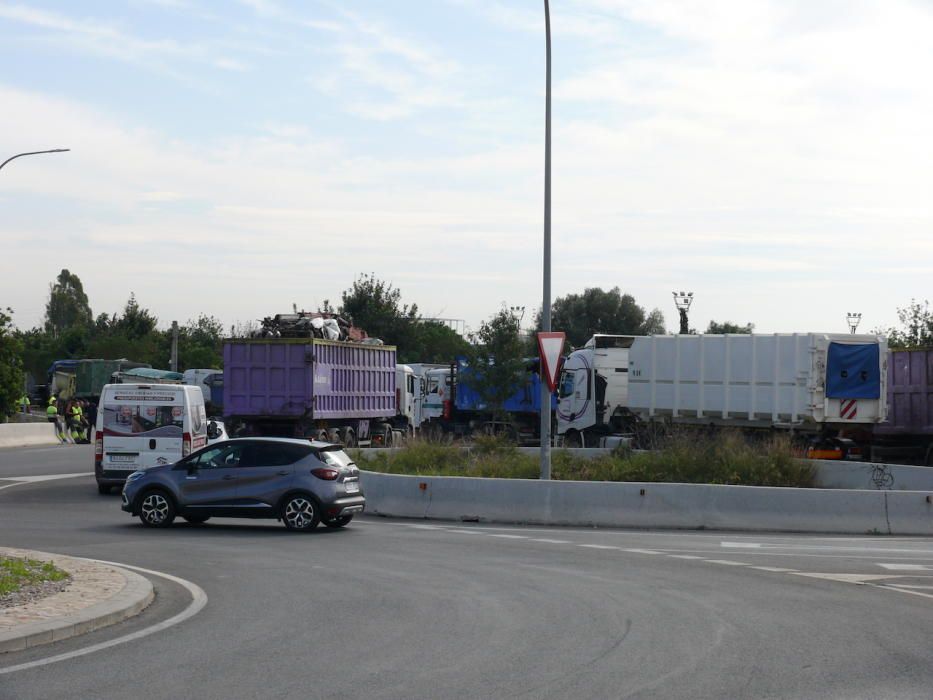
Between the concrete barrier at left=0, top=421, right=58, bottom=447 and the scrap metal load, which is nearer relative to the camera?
the scrap metal load

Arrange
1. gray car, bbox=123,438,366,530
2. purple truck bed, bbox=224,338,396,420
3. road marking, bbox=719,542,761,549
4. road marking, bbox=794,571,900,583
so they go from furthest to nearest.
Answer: purple truck bed, bbox=224,338,396,420, gray car, bbox=123,438,366,530, road marking, bbox=719,542,761,549, road marking, bbox=794,571,900,583

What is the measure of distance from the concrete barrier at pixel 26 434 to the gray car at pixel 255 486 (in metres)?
29.0

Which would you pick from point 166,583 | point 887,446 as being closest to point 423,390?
point 887,446

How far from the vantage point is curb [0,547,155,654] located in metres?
9.43

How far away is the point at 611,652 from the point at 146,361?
296 ft

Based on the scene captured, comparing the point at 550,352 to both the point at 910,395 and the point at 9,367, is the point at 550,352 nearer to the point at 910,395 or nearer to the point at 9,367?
the point at 910,395

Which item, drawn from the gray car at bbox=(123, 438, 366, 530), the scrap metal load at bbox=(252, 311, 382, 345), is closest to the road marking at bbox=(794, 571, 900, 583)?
the gray car at bbox=(123, 438, 366, 530)

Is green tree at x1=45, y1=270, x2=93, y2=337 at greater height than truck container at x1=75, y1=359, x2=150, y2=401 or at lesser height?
greater

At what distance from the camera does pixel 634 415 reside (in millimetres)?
36031

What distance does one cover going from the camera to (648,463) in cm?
2359

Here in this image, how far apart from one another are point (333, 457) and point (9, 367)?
36.2 m

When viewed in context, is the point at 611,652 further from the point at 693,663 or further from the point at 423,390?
the point at 423,390

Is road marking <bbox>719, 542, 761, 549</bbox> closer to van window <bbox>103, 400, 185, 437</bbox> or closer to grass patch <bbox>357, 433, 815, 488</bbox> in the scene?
grass patch <bbox>357, 433, 815, 488</bbox>

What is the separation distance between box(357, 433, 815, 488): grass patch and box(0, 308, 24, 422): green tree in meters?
29.4
